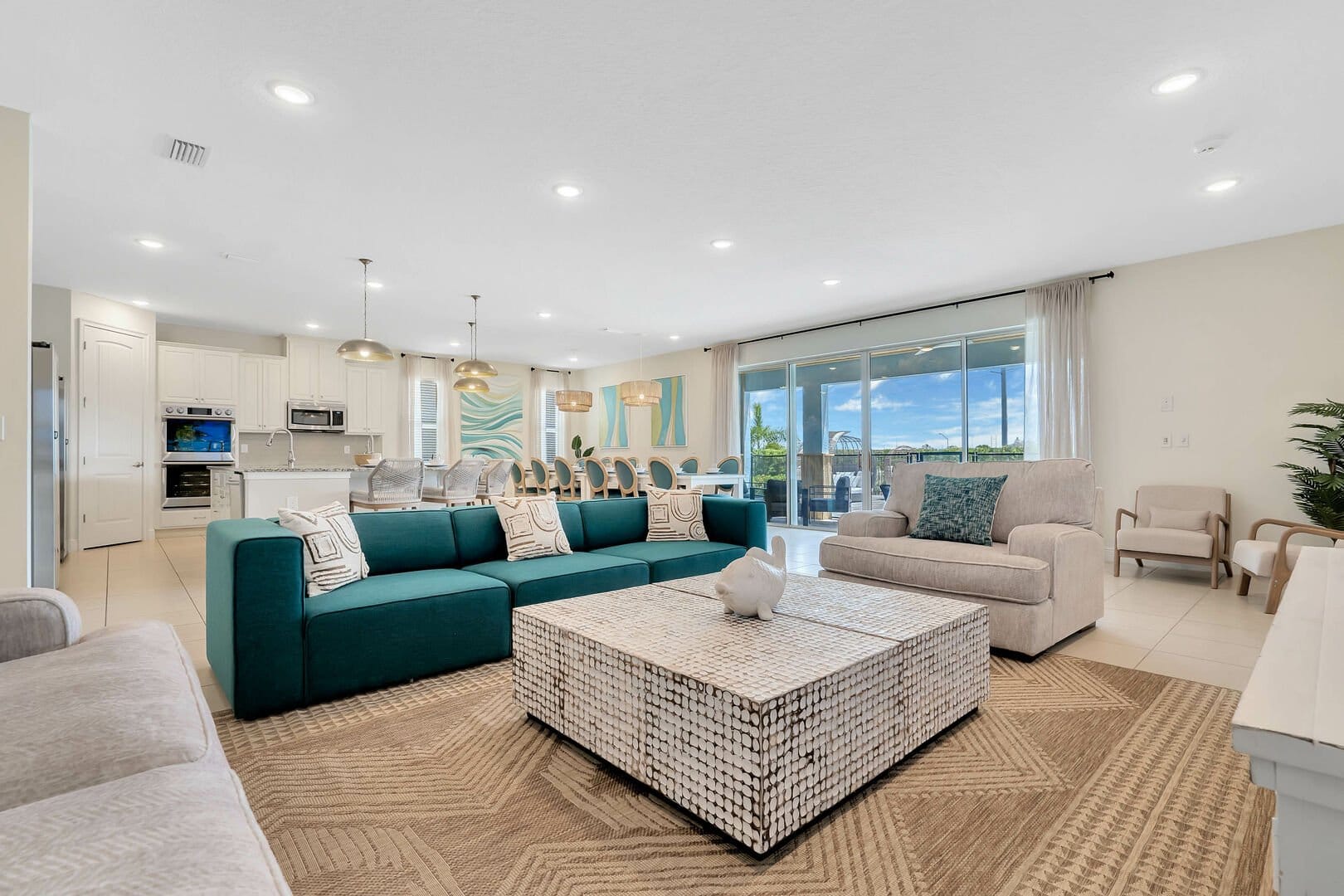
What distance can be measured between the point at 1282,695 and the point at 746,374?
8.21 m

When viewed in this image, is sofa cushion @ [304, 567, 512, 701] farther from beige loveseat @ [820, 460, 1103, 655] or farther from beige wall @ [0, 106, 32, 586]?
beige loveseat @ [820, 460, 1103, 655]

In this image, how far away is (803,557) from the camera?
223 inches

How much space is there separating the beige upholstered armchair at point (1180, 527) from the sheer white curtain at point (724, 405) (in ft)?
15.0

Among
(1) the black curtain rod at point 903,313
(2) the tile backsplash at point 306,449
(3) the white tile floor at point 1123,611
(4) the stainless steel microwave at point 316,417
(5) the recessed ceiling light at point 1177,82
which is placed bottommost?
(3) the white tile floor at point 1123,611

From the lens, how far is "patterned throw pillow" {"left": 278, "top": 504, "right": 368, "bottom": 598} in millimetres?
2580

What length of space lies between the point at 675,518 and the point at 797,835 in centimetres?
265

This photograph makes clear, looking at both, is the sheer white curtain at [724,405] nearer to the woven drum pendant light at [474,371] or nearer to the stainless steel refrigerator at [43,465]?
the woven drum pendant light at [474,371]

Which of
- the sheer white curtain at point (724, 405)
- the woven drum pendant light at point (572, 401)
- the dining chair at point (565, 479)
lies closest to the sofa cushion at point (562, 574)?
the dining chair at point (565, 479)

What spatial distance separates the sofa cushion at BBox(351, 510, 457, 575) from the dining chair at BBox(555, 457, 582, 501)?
13.7 feet

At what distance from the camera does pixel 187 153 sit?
10.6 feet

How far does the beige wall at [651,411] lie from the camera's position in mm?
9117

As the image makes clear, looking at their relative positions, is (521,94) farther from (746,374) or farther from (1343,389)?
(746,374)

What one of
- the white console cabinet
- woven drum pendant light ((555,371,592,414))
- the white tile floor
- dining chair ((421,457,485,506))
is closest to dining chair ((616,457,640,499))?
dining chair ((421,457,485,506))

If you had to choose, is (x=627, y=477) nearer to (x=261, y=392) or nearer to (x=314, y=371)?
(x=314, y=371)
